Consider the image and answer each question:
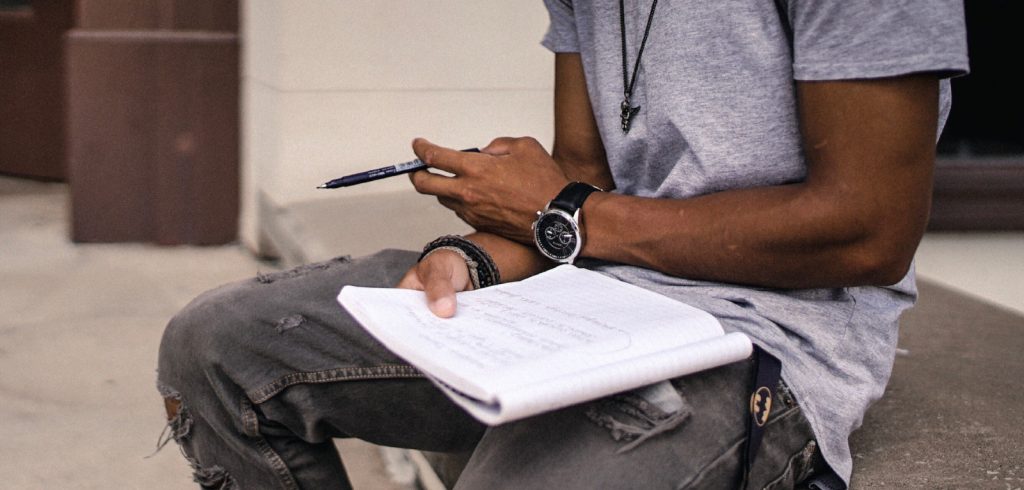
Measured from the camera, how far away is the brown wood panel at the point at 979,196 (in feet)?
10.4

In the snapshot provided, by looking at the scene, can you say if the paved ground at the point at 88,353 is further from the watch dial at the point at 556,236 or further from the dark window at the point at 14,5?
the dark window at the point at 14,5

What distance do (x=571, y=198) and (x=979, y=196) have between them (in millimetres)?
2331

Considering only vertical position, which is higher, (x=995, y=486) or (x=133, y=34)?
(x=133, y=34)

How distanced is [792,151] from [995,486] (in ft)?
1.70

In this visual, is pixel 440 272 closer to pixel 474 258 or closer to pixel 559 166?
pixel 474 258

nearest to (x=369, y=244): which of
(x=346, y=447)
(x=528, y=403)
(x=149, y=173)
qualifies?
(x=346, y=447)

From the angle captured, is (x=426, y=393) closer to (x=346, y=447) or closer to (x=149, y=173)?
(x=346, y=447)

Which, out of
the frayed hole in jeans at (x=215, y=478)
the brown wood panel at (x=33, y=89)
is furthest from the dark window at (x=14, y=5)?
the frayed hole in jeans at (x=215, y=478)

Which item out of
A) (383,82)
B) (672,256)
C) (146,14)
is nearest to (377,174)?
(672,256)

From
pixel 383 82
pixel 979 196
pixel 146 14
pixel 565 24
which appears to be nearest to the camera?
pixel 565 24

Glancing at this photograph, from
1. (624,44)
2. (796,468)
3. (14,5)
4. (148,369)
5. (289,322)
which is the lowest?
(148,369)

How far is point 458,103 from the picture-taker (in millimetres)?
3479

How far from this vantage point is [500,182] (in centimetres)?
135

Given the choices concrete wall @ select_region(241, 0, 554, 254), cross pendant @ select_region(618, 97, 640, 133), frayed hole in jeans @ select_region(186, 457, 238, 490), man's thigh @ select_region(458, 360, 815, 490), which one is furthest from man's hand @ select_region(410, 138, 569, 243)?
concrete wall @ select_region(241, 0, 554, 254)
